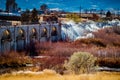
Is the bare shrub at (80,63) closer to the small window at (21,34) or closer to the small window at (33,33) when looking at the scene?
the small window at (21,34)

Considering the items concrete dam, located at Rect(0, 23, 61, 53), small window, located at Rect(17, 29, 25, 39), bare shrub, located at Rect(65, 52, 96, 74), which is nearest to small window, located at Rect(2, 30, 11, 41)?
concrete dam, located at Rect(0, 23, 61, 53)

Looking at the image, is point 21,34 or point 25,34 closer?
point 21,34

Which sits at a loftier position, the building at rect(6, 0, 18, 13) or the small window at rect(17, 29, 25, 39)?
the building at rect(6, 0, 18, 13)

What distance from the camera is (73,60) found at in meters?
11.1

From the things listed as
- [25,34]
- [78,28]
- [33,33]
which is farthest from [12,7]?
[25,34]

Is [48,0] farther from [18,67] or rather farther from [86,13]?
[86,13]

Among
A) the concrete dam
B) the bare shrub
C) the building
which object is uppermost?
the building

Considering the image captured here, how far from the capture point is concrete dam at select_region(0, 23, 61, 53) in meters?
19.2

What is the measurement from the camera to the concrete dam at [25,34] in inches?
757

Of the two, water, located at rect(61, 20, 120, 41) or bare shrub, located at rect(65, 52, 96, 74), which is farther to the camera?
water, located at rect(61, 20, 120, 41)

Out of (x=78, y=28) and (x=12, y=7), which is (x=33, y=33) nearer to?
(x=78, y=28)

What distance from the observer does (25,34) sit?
857 inches

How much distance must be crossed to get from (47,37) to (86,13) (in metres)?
14.0

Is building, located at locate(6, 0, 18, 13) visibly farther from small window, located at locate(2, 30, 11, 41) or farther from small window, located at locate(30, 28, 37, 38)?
small window, located at locate(2, 30, 11, 41)
